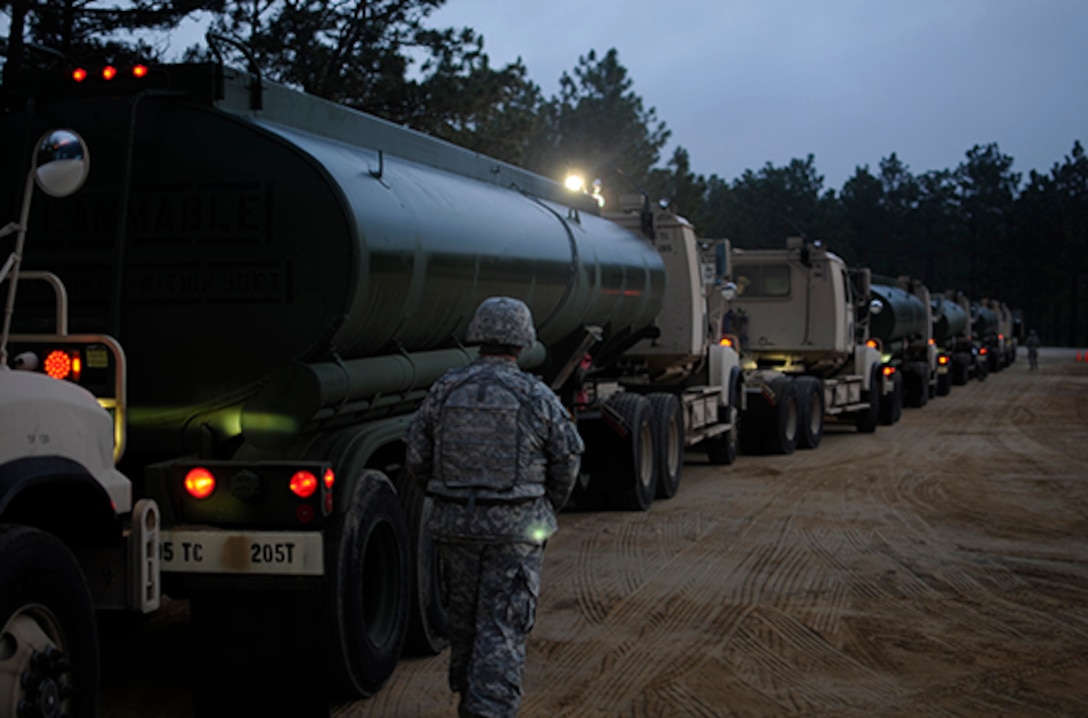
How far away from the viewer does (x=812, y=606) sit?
328 inches

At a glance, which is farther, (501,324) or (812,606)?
(812,606)

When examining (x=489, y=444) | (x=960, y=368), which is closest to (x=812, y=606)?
(x=489, y=444)

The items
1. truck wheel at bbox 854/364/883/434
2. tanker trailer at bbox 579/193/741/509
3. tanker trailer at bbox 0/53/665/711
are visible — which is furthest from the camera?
truck wheel at bbox 854/364/883/434

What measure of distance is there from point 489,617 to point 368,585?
158cm

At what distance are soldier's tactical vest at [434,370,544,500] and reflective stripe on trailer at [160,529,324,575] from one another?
0.79 meters

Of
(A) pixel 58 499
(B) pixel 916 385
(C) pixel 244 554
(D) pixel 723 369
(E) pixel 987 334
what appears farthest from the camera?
(E) pixel 987 334

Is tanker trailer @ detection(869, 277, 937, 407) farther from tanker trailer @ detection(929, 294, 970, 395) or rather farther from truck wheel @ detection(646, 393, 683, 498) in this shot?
truck wheel @ detection(646, 393, 683, 498)

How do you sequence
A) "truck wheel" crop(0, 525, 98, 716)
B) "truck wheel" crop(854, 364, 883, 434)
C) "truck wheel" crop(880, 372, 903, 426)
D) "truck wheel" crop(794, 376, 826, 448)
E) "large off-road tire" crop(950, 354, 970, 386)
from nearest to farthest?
"truck wheel" crop(0, 525, 98, 716) < "truck wheel" crop(794, 376, 826, 448) < "truck wheel" crop(854, 364, 883, 434) < "truck wheel" crop(880, 372, 903, 426) < "large off-road tire" crop(950, 354, 970, 386)

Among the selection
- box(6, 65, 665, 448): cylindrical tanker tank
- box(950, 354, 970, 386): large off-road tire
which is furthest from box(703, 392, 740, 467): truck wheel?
box(950, 354, 970, 386): large off-road tire

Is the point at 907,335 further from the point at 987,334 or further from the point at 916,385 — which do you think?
the point at 987,334

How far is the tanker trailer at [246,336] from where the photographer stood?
223 inches

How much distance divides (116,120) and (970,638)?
550 centimetres

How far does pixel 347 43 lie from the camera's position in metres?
24.0

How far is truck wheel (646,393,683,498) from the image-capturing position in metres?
13.3
